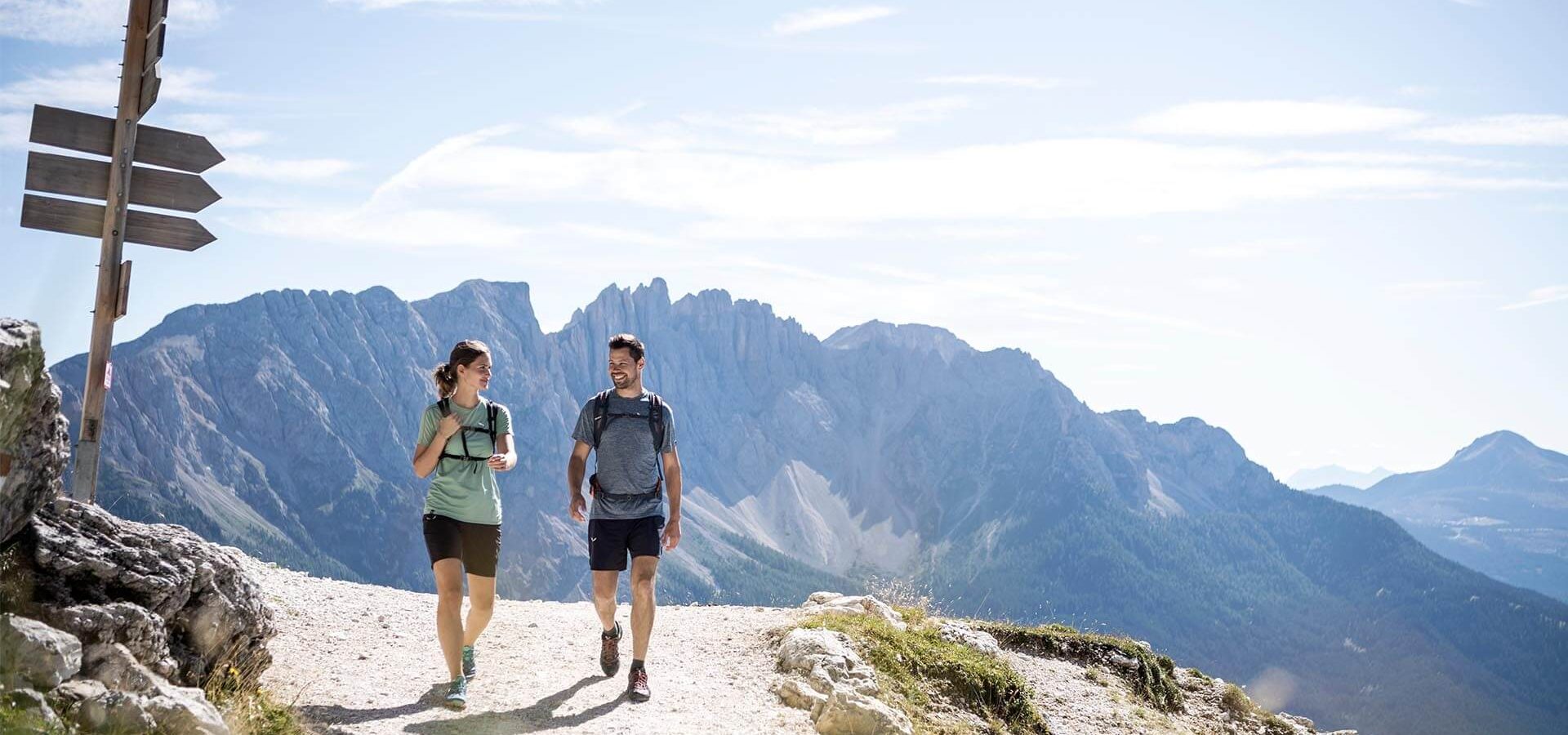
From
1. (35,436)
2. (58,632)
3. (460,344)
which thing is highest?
(460,344)

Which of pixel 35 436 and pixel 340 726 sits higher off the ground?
pixel 35 436

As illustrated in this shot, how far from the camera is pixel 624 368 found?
36.8 feet

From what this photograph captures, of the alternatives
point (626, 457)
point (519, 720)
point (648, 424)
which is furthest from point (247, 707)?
point (648, 424)

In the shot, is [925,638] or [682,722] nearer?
[682,722]

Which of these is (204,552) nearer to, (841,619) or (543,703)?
(543,703)

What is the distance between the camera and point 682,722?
34.6 ft

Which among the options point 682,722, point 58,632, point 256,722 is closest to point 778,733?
point 682,722

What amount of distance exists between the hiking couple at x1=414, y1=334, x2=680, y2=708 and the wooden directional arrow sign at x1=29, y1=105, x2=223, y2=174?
3.80 meters

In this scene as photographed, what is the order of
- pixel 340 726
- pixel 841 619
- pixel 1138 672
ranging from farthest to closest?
pixel 1138 672
pixel 841 619
pixel 340 726

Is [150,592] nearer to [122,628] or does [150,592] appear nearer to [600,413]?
[122,628]

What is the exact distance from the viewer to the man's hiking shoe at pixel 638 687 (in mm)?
11156

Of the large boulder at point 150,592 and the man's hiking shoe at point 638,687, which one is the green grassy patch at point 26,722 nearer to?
the large boulder at point 150,592

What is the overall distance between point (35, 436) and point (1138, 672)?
1612cm

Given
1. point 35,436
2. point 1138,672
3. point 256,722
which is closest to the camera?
point 35,436
